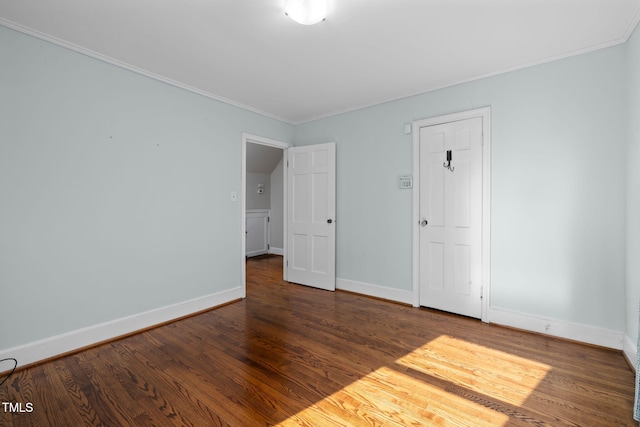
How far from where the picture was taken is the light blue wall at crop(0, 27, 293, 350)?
2.16 meters

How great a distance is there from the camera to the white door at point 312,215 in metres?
4.12

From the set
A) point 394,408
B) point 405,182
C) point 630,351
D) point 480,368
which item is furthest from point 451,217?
point 394,408

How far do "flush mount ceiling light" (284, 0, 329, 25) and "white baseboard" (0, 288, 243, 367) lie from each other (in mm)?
2905

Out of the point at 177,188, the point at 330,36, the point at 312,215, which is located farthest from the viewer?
the point at 312,215

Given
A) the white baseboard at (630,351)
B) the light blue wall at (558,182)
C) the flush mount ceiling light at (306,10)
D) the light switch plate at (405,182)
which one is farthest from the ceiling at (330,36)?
the white baseboard at (630,351)

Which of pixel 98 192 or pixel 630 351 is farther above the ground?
pixel 98 192

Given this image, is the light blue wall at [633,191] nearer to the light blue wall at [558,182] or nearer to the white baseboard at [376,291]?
the light blue wall at [558,182]

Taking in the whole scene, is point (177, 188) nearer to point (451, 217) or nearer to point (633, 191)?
point (451, 217)

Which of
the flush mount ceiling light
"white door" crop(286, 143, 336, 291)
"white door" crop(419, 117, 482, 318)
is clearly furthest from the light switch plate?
the flush mount ceiling light

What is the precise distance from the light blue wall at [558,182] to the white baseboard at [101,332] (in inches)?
126

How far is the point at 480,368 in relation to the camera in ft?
7.04

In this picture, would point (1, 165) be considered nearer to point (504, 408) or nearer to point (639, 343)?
point (504, 408)

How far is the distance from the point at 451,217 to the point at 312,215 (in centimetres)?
191

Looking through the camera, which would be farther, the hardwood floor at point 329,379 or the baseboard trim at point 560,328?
the baseboard trim at point 560,328
